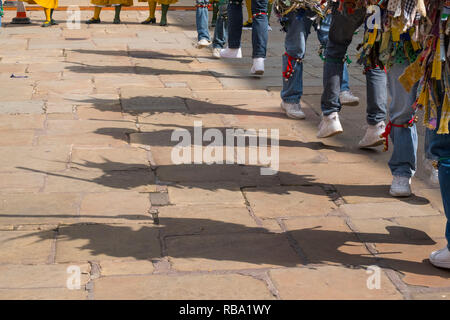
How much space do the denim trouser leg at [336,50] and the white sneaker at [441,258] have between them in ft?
6.29

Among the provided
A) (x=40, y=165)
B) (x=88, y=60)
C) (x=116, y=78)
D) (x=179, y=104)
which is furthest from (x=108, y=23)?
(x=40, y=165)

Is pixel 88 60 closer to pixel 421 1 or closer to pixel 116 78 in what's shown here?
pixel 116 78

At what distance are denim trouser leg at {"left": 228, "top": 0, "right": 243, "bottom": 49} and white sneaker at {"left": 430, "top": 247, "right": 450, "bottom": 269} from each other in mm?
4819

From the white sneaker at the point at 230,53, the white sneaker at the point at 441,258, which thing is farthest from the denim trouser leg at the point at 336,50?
the white sneaker at the point at 230,53

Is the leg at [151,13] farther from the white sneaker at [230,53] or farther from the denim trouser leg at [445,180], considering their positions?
the denim trouser leg at [445,180]

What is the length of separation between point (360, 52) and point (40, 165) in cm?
206

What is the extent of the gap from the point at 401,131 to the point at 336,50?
971 mm

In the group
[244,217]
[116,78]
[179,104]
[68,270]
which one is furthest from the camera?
[116,78]

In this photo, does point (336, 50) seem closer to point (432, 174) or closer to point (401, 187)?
point (432, 174)

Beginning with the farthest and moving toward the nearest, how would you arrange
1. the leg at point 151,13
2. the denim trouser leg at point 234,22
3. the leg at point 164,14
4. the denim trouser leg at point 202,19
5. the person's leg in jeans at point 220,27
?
1. the leg at point 151,13
2. the leg at point 164,14
3. the denim trouser leg at point 202,19
4. the person's leg in jeans at point 220,27
5. the denim trouser leg at point 234,22

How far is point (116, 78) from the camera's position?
7832mm

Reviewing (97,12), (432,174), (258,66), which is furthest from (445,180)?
(97,12)

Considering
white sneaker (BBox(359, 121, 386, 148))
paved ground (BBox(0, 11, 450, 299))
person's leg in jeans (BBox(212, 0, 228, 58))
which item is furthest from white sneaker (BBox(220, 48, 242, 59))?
white sneaker (BBox(359, 121, 386, 148))

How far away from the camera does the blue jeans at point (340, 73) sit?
4.97 metres
